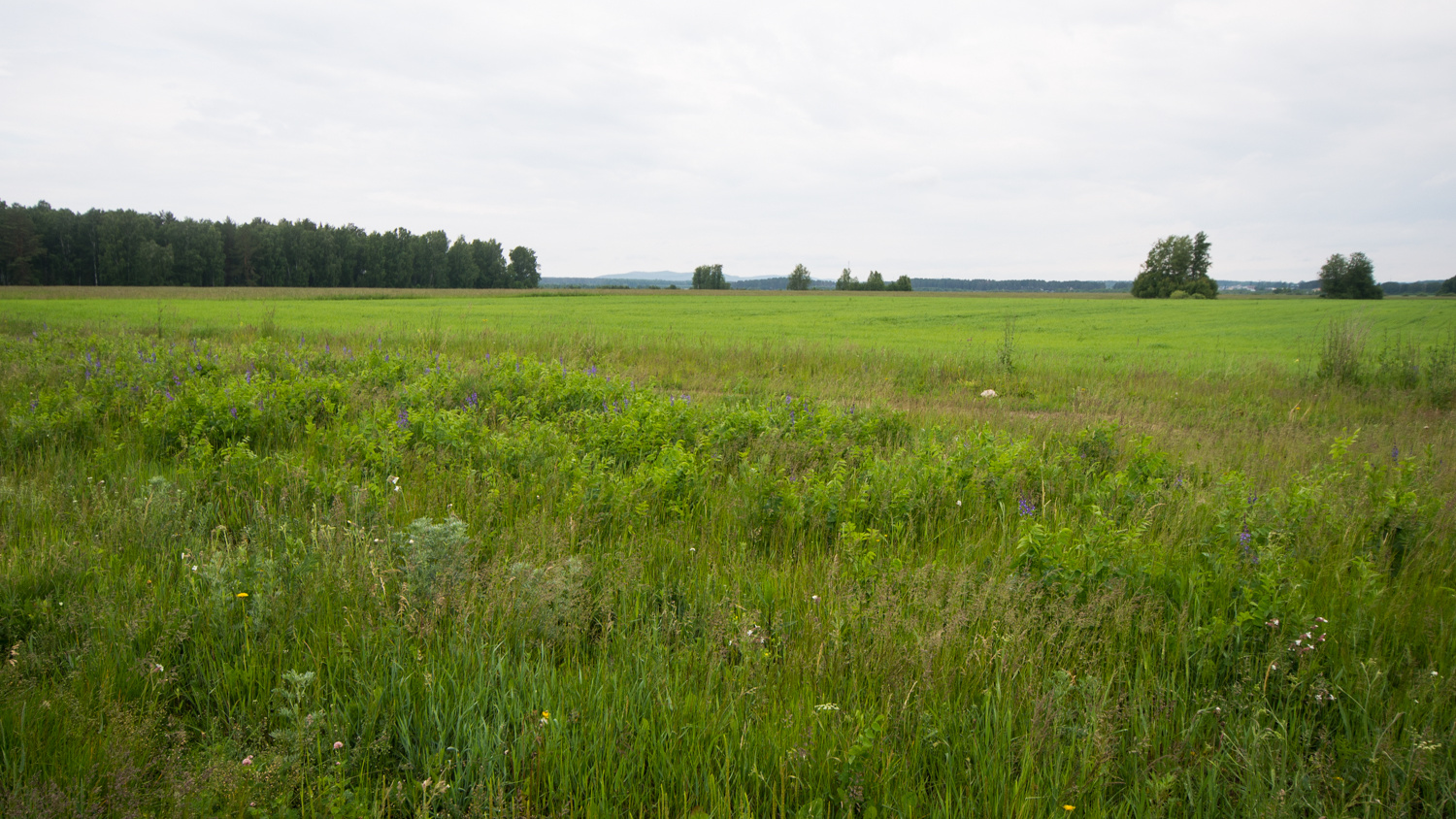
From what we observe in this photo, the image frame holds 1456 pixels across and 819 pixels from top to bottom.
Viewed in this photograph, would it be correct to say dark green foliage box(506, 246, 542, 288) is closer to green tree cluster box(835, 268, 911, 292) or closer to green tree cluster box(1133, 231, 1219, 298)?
green tree cluster box(835, 268, 911, 292)

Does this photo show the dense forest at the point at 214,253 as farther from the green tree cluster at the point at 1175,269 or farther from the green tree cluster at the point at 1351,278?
the green tree cluster at the point at 1351,278

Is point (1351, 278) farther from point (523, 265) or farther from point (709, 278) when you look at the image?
point (523, 265)

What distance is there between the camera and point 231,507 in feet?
15.6

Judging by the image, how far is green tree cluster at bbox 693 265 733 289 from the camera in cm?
14525

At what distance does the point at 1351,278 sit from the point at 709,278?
343 ft

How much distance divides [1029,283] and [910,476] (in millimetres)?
194070

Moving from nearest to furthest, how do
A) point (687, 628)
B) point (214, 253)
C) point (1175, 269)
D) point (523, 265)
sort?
1. point (687, 628)
2. point (214, 253)
3. point (1175, 269)
4. point (523, 265)

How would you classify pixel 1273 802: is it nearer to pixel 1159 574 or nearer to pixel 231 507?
pixel 1159 574

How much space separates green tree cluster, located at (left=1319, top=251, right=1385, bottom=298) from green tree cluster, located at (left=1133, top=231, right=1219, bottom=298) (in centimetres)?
1389

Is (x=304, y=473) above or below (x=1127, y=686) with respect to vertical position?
above

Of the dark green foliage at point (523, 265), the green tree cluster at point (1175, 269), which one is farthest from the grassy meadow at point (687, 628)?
the dark green foliage at point (523, 265)

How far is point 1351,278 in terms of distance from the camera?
96.8 meters

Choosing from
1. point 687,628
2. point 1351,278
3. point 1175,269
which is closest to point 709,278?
point 1175,269

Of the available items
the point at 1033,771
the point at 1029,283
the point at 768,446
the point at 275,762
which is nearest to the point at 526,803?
the point at 275,762
